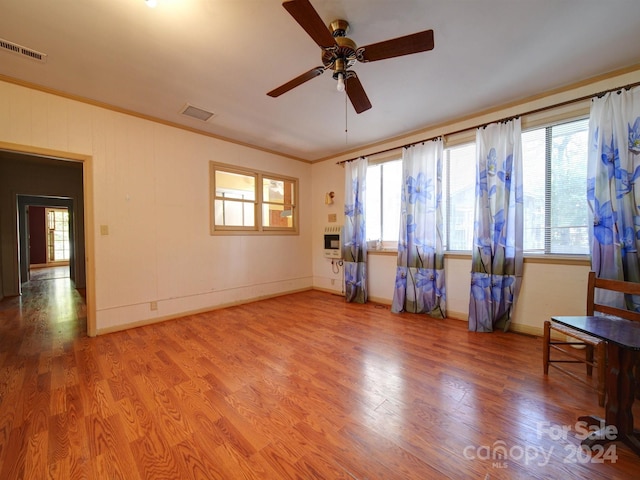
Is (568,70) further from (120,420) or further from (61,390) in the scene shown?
(61,390)

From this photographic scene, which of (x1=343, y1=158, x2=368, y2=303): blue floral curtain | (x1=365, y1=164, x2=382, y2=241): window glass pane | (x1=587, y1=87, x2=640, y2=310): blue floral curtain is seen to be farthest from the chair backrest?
(x1=343, y1=158, x2=368, y2=303): blue floral curtain

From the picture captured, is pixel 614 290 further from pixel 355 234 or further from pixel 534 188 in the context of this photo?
pixel 355 234

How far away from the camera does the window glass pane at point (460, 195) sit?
11.2ft

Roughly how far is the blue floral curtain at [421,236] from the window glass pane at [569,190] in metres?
1.20

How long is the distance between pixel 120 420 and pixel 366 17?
10.9 feet

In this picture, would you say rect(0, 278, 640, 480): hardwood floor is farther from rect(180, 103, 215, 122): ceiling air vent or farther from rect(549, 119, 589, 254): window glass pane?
rect(180, 103, 215, 122): ceiling air vent

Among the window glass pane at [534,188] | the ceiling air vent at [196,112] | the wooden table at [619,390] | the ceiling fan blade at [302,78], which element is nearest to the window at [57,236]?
the ceiling air vent at [196,112]

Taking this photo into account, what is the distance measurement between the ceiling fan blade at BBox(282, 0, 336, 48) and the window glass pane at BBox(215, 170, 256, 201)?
3038 mm

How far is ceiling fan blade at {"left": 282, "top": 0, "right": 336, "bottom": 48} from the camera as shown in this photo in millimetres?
1405

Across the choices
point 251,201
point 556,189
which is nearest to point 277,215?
point 251,201

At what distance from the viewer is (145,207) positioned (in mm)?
3428

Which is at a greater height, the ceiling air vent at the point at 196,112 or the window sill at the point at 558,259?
the ceiling air vent at the point at 196,112

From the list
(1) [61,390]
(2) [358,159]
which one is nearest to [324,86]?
(2) [358,159]

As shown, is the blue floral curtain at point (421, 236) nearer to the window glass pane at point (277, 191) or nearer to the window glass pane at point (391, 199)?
the window glass pane at point (391, 199)
